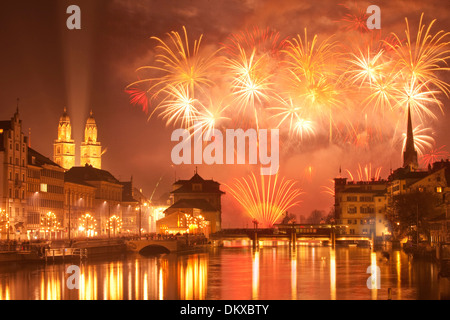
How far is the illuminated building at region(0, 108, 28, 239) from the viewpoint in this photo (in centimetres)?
10469

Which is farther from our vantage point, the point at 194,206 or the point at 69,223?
the point at 194,206

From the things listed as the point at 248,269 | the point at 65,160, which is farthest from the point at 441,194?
the point at 65,160

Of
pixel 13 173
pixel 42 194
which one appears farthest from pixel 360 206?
pixel 13 173

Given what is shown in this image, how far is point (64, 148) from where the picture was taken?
193625 millimetres

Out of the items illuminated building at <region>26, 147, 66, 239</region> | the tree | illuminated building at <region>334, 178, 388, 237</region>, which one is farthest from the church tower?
the tree

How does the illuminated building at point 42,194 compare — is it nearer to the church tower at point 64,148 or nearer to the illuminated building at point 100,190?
the illuminated building at point 100,190

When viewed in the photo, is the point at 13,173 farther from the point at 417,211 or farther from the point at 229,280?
the point at 417,211

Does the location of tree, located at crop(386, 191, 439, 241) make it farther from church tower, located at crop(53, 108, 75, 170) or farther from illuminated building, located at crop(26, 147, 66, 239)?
church tower, located at crop(53, 108, 75, 170)

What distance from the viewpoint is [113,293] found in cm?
6203

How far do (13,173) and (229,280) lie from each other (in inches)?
1802

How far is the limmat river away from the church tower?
103 meters

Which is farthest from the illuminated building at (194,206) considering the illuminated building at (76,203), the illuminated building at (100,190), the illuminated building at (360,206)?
the illuminated building at (360,206)
